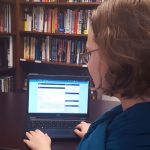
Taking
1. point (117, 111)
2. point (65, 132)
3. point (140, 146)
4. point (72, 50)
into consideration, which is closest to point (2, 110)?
point (65, 132)

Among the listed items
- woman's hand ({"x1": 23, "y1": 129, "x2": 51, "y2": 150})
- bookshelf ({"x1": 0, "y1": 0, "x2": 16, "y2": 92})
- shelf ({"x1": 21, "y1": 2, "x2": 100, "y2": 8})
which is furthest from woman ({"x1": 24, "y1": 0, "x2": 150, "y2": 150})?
bookshelf ({"x1": 0, "y1": 0, "x2": 16, "y2": 92})

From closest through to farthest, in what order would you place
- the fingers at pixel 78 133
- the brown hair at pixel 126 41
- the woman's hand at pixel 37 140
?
the brown hair at pixel 126 41
the woman's hand at pixel 37 140
the fingers at pixel 78 133

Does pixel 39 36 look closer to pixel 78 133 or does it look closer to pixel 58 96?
pixel 58 96

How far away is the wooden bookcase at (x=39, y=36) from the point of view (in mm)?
3043

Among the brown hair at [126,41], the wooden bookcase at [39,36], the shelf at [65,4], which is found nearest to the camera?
the brown hair at [126,41]

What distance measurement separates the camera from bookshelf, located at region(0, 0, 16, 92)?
307cm

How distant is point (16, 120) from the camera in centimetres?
145

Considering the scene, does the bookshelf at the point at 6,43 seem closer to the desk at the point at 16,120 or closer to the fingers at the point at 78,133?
the desk at the point at 16,120

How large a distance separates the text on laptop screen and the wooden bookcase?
157cm

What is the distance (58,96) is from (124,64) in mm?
718

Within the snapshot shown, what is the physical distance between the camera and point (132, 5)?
0.71 m

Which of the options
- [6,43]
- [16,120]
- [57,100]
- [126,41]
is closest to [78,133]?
[57,100]

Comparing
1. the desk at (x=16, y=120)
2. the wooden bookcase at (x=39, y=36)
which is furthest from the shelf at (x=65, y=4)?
the desk at (x=16, y=120)

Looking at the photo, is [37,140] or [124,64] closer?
[124,64]
